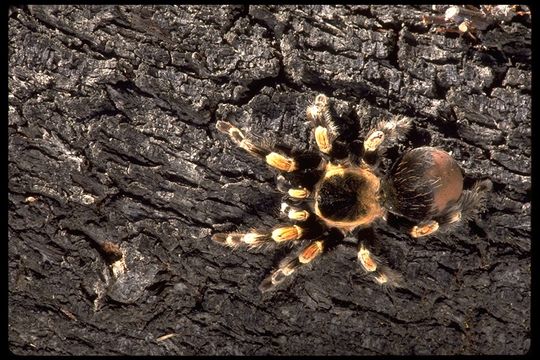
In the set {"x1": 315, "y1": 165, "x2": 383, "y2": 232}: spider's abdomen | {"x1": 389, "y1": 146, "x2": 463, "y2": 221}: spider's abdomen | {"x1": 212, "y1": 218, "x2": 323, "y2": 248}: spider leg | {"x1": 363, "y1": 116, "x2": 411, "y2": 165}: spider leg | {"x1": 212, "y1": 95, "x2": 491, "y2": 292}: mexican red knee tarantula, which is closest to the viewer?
{"x1": 389, "y1": 146, "x2": 463, "y2": 221}: spider's abdomen

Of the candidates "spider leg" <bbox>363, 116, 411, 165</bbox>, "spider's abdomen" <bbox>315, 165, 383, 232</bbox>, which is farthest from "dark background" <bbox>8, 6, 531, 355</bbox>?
"spider's abdomen" <bbox>315, 165, 383, 232</bbox>

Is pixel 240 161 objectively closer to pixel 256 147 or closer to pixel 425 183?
pixel 256 147

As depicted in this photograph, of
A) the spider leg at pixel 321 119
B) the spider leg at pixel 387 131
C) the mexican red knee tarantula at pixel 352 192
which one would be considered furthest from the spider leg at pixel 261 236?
the spider leg at pixel 387 131

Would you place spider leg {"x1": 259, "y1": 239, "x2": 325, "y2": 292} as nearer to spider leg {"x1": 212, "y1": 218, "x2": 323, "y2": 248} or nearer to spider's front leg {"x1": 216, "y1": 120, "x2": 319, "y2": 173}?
spider leg {"x1": 212, "y1": 218, "x2": 323, "y2": 248}

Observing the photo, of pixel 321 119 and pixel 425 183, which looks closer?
pixel 425 183

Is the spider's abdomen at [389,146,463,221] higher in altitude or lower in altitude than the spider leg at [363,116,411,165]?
lower

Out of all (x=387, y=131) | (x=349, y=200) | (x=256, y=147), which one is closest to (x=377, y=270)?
(x=349, y=200)

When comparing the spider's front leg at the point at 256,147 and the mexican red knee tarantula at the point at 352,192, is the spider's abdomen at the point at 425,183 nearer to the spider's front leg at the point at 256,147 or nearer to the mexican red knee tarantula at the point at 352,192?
the mexican red knee tarantula at the point at 352,192
